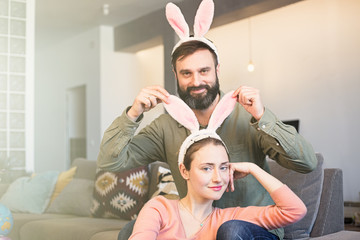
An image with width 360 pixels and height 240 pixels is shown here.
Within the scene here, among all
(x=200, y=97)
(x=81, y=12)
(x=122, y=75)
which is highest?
(x=81, y=12)

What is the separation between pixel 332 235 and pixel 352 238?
2.5 inches

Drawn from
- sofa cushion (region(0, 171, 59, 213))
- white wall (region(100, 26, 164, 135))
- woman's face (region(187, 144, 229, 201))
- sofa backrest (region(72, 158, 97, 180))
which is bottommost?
sofa cushion (region(0, 171, 59, 213))

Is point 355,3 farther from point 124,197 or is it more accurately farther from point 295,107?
point 124,197

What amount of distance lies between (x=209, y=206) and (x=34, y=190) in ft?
4.51

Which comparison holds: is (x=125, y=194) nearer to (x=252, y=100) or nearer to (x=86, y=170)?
(x=86, y=170)

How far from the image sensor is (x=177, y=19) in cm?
107

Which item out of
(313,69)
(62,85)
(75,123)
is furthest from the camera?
(75,123)

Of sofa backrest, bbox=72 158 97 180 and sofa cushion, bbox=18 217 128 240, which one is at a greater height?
sofa backrest, bbox=72 158 97 180

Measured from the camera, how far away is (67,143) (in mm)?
3861

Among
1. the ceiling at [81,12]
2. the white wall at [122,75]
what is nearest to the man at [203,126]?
the ceiling at [81,12]

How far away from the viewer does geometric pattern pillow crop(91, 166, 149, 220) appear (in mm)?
1948

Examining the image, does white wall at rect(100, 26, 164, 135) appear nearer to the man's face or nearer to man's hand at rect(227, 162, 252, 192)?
the man's face

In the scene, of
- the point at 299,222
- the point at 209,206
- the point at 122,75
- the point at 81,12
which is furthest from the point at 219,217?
the point at 81,12

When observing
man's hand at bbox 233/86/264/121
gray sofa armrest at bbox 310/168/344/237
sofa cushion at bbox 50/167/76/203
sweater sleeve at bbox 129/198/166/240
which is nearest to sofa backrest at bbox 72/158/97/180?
sofa cushion at bbox 50/167/76/203
